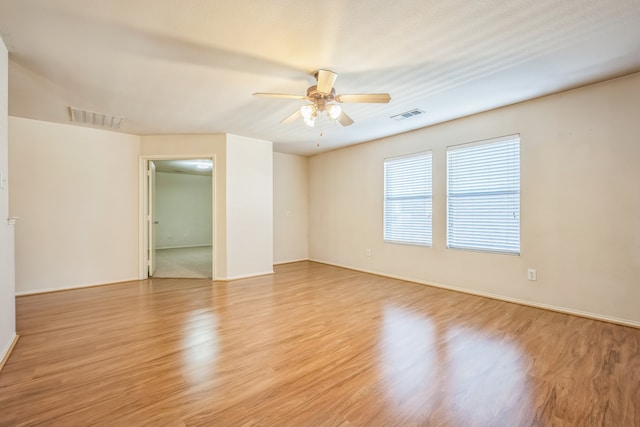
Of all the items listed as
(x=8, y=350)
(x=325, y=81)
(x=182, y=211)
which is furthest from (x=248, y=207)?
(x=182, y=211)

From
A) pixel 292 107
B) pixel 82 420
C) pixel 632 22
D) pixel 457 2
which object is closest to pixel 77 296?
pixel 82 420

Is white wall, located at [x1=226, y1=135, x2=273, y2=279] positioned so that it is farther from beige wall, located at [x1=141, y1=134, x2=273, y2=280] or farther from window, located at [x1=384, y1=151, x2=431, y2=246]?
window, located at [x1=384, y1=151, x2=431, y2=246]

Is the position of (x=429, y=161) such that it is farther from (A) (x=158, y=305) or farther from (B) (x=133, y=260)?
(B) (x=133, y=260)

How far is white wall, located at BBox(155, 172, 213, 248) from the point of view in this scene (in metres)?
8.94

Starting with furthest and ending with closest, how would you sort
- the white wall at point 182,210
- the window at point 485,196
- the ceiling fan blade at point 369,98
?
the white wall at point 182,210
the window at point 485,196
the ceiling fan blade at point 369,98

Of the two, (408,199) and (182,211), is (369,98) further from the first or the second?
(182,211)

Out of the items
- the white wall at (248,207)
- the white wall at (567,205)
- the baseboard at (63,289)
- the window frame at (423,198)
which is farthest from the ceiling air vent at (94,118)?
the white wall at (567,205)

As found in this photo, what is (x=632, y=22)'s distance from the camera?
2.01 m

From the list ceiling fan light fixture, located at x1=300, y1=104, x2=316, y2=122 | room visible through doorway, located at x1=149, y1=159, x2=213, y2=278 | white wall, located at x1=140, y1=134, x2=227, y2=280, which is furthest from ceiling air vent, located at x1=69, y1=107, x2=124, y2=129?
room visible through doorway, located at x1=149, y1=159, x2=213, y2=278

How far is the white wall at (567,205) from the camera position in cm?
285

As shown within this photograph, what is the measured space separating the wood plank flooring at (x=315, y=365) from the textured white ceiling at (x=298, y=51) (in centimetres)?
250

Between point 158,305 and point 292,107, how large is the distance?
3004 mm

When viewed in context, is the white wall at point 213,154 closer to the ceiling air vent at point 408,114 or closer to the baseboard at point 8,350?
the baseboard at point 8,350

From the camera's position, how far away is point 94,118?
393 cm
